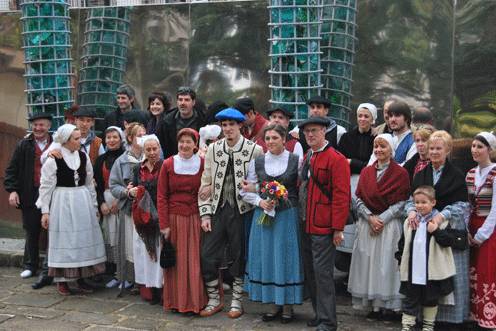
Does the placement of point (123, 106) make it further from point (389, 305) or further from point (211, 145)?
point (389, 305)

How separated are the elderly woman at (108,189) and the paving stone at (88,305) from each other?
524 millimetres

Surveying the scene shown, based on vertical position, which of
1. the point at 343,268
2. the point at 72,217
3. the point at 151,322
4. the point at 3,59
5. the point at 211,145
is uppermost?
the point at 3,59

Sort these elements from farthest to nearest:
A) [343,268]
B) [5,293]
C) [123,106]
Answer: [123,106] < [5,293] < [343,268]

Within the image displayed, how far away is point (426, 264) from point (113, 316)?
2824 mm

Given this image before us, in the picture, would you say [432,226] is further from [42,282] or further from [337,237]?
[42,282]

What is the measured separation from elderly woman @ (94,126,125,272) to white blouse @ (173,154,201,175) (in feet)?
3.47

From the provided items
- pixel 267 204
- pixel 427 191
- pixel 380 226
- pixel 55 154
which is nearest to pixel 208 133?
pixel 267 204

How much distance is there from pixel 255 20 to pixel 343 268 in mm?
3305

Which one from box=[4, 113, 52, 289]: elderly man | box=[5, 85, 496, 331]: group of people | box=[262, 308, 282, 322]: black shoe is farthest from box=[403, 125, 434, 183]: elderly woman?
box=[4, 113, 52, 289]: elderly man

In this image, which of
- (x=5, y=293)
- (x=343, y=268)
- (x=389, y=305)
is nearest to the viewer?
(x=389, y=305)

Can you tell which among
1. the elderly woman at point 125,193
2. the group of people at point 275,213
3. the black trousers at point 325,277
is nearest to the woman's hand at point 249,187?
the group of people at point 275,213

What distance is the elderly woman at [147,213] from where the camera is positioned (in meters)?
6.38

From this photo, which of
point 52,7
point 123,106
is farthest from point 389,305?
point 52,7

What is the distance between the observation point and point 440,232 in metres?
5.31
